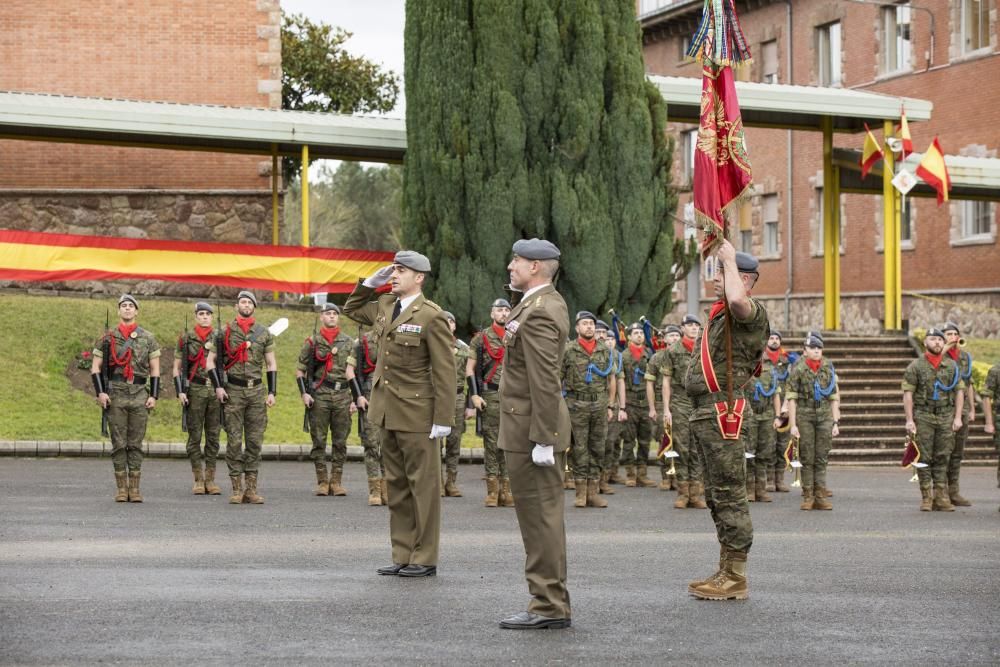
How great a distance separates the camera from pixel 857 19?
140ft

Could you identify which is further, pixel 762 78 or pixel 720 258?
pixel 762 78

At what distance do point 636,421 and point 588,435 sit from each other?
3.07 meters

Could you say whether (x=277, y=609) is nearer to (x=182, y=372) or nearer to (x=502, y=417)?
(x=502, y=417)

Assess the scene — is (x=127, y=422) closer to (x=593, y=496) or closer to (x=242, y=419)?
(x=242, y=419)

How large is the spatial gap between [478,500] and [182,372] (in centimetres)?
350

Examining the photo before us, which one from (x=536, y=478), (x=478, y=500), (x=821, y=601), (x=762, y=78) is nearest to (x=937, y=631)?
(x=821, y=601)

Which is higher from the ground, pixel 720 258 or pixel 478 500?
pixel 720 258

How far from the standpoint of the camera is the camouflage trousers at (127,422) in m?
15.9

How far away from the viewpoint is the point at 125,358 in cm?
1608

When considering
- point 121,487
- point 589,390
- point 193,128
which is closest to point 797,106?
point 193,128

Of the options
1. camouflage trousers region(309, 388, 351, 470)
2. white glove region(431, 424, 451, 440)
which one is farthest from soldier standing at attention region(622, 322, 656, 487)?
white glove region(431, 424, 451, 440)

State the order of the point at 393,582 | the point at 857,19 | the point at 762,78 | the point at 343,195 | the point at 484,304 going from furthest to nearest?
the point at 343,195 < the point at 762,78 < the point at 857,19 < the point at 484,304 < the point at 393,582

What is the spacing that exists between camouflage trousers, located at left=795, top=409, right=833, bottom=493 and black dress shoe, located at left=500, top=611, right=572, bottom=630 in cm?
889

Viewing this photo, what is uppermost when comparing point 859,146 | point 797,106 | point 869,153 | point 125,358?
point 859,146
